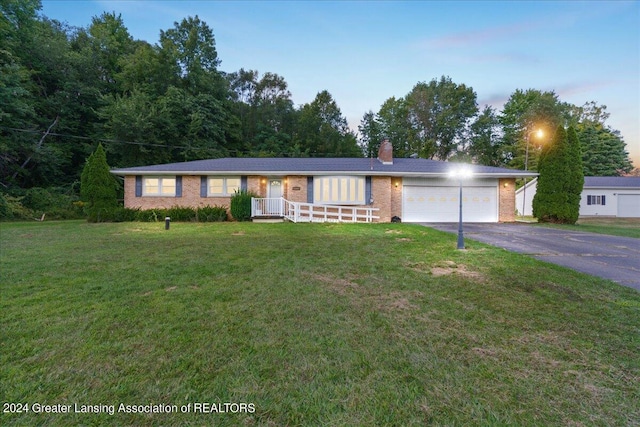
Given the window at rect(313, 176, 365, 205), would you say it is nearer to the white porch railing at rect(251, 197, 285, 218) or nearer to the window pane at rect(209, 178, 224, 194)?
the white porch railing at rect(251, 197, 285, 218)

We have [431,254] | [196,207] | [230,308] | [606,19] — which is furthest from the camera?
[196,207]

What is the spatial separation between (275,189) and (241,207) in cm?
241

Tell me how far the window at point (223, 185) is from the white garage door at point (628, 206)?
30.4m

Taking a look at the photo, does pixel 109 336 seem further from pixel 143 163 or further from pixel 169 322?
pixel 143 163

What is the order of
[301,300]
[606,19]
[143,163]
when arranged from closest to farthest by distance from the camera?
[301,300]
[606,19]
[143,163]

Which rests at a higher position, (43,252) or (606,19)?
(606,19)

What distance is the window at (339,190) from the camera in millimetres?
14906

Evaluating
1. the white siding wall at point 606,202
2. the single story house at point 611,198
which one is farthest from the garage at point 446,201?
the white siding wall at point 606,202

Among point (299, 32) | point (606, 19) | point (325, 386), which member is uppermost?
point (299, 32)

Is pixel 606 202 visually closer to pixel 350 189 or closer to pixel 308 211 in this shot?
pixel 350 189

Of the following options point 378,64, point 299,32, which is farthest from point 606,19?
point 299,32

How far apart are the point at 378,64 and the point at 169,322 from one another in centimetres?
2103

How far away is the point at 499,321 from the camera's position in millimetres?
3020

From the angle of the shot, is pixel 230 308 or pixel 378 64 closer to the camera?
pixel 230 308
